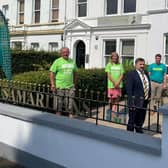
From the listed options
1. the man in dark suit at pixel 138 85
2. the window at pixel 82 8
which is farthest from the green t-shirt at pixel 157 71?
the window at pixel 82 8

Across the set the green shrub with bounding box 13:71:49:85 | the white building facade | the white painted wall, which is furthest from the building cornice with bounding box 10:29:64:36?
the white painted wall

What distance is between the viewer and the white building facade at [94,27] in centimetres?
2025

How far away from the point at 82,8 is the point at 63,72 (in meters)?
16.8

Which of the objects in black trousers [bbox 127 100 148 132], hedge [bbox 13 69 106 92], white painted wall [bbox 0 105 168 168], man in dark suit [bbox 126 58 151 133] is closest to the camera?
Result: white painted wall [bbox 0 105 168 168]

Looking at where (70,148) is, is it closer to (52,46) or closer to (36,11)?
(52,46)

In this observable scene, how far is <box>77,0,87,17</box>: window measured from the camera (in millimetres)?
24438

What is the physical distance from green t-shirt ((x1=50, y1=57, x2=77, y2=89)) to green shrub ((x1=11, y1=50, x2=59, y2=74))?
9.73 metres

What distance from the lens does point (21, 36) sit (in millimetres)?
29500

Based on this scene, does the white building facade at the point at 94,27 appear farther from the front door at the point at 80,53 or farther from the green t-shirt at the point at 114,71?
the green t-shirt at the point at 114,71

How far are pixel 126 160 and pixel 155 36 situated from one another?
15760 millimetres

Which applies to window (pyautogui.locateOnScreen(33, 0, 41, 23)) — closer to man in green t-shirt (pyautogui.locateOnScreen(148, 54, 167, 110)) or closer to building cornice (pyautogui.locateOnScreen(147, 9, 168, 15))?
building cornice (pyautogui.locateOnScreen(147, 9, 168, 15))

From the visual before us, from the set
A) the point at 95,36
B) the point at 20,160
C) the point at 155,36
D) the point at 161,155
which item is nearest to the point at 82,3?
the point at 95,36

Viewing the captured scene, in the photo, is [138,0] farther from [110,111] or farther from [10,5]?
[110,111]

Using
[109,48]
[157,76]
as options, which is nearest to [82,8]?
[109,48]
